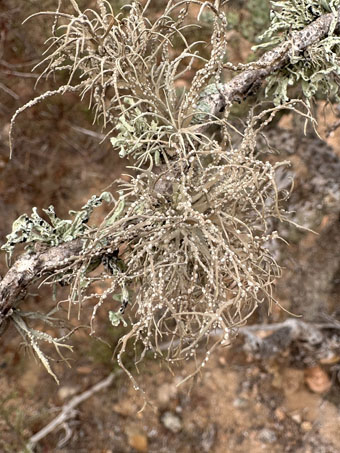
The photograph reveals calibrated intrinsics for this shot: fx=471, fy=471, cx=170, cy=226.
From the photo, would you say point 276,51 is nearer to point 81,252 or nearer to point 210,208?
point 210,208

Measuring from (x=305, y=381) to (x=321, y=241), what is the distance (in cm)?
66

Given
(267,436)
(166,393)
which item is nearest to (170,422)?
(166,393)

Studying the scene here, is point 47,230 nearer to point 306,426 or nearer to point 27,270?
point 27,270

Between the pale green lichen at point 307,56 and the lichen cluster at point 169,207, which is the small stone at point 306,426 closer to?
the lichen cluster at point 169,207

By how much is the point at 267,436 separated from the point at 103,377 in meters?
0.80

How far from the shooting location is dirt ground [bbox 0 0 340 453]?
2098 mm

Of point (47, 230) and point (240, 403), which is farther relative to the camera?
point (240, 403)

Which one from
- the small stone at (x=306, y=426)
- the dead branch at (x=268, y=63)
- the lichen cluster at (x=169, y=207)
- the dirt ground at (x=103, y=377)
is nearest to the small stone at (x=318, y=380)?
the dirt ground at (x=103, y=377)

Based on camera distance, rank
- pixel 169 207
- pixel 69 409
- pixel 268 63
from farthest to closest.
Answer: pixel 69 409 < pixel 268 63 < pixel 169 207

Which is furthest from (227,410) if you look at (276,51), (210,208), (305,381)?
(276,51)

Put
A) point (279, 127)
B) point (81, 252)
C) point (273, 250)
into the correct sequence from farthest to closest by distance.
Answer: point (273, 250)
point (279, 127)
point (81, 252)

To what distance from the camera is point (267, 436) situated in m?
2.16

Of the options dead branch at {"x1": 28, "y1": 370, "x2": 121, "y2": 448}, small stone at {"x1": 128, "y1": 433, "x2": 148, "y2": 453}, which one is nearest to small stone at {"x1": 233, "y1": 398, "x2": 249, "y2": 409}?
small stone at {"x1": 128, "y1": 433, "x2": 148, "y2": 453}

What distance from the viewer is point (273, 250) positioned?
81.4 inches
